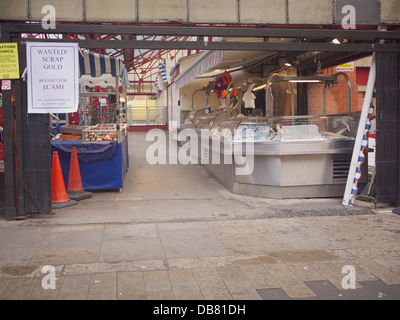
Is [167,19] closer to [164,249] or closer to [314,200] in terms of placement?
[164,249]

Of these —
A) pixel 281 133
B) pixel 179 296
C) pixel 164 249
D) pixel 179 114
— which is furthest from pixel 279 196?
pixel 179 114

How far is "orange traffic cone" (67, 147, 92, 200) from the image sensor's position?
890 centimetres

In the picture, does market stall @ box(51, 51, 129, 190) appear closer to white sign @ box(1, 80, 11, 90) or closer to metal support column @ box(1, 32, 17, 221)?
metal support column @ box(1, 32, 17, 221)

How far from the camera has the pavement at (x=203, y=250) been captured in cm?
437

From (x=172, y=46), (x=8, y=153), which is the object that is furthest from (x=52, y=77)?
(x=172, y=46)

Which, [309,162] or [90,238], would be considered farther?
[309,162]

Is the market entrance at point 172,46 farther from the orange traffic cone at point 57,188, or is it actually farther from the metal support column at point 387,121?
the orange traffic cone at point 57,188

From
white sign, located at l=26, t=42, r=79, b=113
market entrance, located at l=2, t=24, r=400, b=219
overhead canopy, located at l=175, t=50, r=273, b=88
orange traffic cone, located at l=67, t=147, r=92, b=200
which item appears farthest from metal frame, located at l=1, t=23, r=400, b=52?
overhead canopy, located at l=175, t=50, r=273, b=88

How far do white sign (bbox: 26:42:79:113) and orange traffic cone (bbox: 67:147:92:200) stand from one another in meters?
1.96

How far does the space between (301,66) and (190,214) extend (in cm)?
743

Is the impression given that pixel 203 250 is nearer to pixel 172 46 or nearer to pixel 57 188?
pixel 172 46

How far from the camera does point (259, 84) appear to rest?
12594mm

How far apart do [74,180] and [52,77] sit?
2.50 meters

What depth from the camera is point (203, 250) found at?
5.67m
